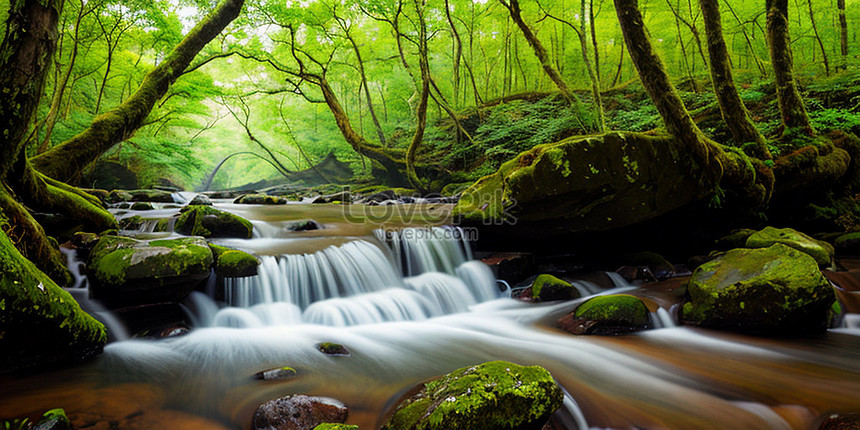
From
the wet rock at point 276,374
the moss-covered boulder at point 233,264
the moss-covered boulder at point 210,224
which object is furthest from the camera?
the moss-covered boulder at point 210,224

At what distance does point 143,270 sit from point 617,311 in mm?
4813

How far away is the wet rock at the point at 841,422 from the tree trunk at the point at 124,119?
Result: 8460mm

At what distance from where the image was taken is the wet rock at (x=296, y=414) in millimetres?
2089

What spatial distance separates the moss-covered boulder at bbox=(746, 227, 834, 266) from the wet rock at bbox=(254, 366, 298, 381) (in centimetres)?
625

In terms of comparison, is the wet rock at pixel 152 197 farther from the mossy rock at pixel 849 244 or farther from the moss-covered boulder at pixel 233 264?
the mossy rock at pixel 849 244

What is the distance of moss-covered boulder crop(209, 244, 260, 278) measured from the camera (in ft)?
14.5

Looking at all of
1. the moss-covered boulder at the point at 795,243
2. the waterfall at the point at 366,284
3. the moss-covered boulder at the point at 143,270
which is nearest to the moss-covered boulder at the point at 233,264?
the waterfall at the point at 366,284

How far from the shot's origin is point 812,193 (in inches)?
275

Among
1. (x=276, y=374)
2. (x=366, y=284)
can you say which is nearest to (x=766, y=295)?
(x=276, y=374)

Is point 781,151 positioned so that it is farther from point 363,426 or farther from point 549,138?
point 363,426

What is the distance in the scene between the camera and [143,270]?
3.42 meters

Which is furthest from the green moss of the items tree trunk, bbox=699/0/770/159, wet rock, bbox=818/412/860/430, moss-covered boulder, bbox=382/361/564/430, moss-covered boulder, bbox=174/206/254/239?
moss-covered boulder, bbox=174/206/254/239

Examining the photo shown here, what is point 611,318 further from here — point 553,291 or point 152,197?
point 152,197

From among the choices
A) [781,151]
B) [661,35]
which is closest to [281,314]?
[781,151]
